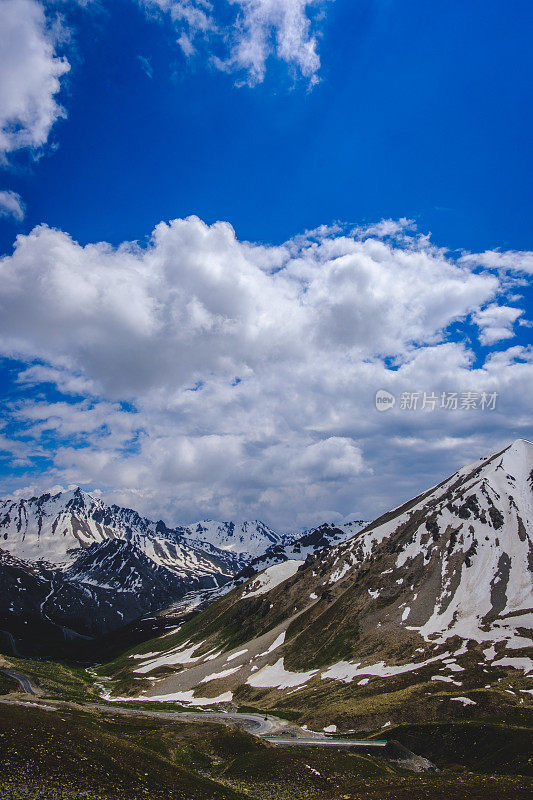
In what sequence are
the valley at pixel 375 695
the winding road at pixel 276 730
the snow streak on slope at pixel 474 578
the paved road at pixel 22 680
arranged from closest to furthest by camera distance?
the valley at pixel 375 695 < the winding road at pixel 276 730 < the paved road at pixel 22 680 < the snow streak on slope at pixel 474 578

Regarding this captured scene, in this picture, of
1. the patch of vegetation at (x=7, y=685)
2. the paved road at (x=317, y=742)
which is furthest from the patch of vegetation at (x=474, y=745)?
the patch of vegetation at (x=7, y=685)

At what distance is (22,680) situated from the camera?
13138 cm

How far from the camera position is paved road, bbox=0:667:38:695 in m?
118

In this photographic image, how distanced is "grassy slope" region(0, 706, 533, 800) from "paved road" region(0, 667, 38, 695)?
81773 mm

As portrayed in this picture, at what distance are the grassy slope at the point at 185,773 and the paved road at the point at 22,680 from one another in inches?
3219

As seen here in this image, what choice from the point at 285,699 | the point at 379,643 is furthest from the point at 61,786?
the point at 379,643

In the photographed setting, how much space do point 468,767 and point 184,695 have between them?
14427 cm

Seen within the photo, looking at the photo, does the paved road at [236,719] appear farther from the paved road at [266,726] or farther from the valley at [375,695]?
the valley at [375,695]

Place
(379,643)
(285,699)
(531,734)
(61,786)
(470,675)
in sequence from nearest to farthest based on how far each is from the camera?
(61,786) < (531,734) < (470,675) < (285,699) < (379,643)

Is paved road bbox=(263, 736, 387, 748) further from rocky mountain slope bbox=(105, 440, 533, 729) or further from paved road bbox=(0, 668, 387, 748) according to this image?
rocky mountain slope bbox=(105, 440, 533, 729)

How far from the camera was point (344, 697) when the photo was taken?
116 meters

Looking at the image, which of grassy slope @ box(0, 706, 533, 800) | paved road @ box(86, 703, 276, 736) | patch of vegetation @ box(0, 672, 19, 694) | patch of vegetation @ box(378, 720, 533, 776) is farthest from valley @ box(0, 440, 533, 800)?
patch of vegetation @ box(0, 672, 19, 694)

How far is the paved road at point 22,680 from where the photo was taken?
388ft

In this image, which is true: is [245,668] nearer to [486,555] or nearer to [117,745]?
[486,555]
